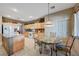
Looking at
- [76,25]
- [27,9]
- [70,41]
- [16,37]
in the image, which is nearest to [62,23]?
[76,25]

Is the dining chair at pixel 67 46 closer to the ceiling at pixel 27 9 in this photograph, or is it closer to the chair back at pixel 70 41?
the chair back at pixel 70 41

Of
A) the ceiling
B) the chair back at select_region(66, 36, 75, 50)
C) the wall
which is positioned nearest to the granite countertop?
the ceiling

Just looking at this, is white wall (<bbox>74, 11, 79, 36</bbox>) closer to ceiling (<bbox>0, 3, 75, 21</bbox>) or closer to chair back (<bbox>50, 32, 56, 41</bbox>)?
ceiling (<bbox>0, 3, 75, 21</bbox>)

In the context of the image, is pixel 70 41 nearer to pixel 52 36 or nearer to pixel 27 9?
pixel 52 36

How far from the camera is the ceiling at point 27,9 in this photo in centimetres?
273

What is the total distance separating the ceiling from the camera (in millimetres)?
2729

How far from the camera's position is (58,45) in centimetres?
283

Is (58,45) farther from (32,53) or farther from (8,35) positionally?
(8,35)

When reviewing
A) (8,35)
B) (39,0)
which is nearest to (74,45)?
(39,0)

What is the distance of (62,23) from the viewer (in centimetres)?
275

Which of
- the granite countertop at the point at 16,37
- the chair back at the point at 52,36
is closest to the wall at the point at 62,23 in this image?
the chair back at the point at 52,36

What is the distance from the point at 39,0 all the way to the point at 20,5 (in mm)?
438

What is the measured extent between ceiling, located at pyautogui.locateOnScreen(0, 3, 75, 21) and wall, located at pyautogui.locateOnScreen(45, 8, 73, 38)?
13 cm

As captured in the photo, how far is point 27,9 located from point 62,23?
84cm
